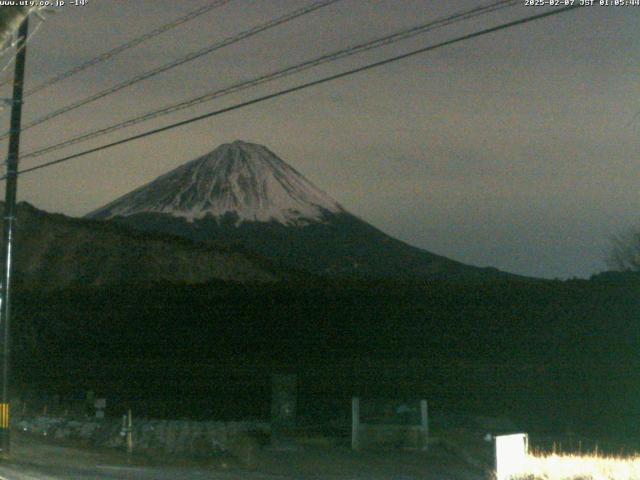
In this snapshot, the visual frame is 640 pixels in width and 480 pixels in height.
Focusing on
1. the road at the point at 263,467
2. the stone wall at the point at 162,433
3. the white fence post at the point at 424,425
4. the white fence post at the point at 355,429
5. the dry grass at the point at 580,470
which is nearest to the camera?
the dry grass at the point at 580,470

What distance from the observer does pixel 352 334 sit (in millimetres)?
42906

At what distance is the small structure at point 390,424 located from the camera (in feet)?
63.1

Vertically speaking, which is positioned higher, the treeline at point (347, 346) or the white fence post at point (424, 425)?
the treeline at point (347, 346)

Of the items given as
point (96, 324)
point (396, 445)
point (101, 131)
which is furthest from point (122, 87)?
point (96, 324)

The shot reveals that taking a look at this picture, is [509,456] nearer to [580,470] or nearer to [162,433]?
[580,470]

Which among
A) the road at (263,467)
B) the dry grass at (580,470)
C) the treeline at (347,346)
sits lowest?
the road at (263,467)

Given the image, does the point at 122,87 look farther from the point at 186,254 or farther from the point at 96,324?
the point at 186,254

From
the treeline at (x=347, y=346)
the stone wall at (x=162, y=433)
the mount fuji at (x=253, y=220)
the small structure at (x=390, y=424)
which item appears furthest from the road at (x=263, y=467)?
the mount fuji at (x=253, y=220)

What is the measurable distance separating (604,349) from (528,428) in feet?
31.2

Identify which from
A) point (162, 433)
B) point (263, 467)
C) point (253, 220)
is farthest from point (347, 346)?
point (253, 220)

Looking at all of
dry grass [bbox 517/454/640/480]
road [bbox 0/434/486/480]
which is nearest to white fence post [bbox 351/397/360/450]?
road [bbox 0/434/486/480]

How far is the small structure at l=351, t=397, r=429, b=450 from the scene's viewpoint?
19219 mm

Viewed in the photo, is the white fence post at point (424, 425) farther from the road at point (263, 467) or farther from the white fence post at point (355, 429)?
the white fence post at point (355, 429)

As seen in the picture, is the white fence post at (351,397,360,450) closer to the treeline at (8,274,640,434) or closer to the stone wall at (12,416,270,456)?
the stone wall at (12,416,270,456)
